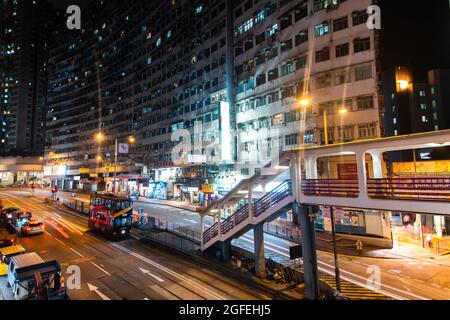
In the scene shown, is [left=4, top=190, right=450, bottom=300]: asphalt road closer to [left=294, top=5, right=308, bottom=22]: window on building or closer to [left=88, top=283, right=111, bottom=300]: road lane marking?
[left=88, top=283, right=111, bottom=300]: road lane marking

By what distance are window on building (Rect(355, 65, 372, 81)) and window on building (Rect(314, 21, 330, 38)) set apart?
655 cm

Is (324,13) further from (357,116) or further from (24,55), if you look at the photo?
(24,55)

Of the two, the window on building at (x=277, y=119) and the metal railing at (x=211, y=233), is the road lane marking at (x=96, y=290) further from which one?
the window on building at (x=277, y=119)

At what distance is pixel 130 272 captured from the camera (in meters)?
17.5

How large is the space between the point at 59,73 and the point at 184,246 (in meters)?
114

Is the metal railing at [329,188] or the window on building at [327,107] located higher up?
the window on building at [327,107]

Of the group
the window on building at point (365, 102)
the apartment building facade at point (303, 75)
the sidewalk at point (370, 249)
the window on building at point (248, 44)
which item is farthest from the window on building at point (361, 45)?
the sidewalk at point (370, 249)

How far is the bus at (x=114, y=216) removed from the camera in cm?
2528

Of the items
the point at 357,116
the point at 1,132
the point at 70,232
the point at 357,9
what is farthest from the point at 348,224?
the point at 1,132

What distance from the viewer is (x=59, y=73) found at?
107 m

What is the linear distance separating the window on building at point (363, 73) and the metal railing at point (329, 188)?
2110 cm

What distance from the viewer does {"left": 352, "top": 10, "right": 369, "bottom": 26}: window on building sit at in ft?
98.8

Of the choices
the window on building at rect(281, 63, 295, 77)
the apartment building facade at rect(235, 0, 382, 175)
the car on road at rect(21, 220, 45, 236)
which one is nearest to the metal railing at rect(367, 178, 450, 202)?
the apartment building facade at rect(235, 0, 382, 175)

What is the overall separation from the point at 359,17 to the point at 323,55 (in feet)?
17.5
